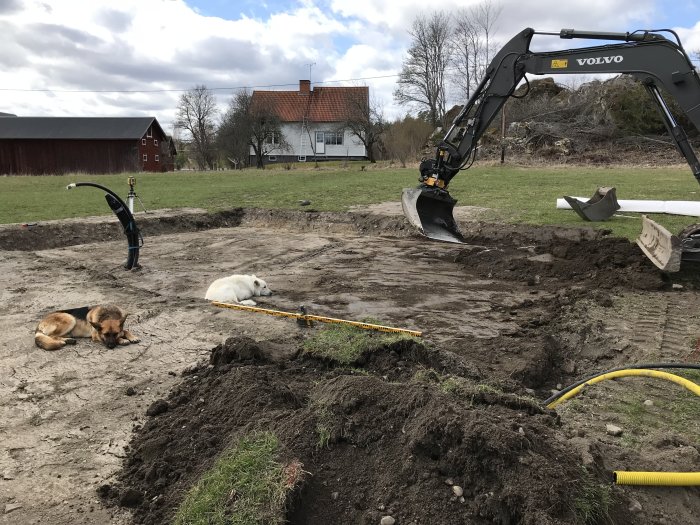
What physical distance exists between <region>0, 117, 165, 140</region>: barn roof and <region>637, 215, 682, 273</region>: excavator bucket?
47.2 m

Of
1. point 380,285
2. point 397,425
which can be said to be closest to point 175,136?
point 380,285

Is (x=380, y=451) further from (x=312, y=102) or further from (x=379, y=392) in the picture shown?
(x=312, y=102)

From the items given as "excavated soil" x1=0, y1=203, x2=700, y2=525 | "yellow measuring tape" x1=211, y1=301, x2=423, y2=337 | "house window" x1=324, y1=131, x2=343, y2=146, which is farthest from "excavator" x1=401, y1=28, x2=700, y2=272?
"house window" x1=324, y1=131, x2=343, y2=146

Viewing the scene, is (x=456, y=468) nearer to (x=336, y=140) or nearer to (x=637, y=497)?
(x=637, y=497)

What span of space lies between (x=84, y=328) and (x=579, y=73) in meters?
7.07

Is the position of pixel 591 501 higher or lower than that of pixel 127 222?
lower

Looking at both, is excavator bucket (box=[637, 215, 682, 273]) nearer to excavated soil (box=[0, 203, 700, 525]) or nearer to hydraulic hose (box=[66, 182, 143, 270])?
excavated soil (box=[0, 203, 700, 525])

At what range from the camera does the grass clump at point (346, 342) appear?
4.62 m

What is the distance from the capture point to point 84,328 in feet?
17.5

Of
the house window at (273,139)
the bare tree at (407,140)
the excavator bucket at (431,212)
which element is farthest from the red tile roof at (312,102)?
the excavator bucket at (431,212)

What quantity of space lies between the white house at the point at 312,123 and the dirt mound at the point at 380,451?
53.7 m

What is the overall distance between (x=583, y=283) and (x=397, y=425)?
5.12m

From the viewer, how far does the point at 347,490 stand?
266 cm

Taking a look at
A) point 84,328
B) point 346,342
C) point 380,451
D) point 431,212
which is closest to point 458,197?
point 431,212
